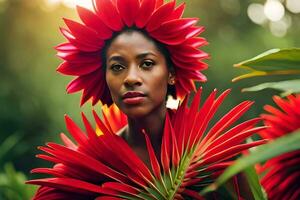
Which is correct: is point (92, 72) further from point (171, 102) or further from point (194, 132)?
point (194, 132)

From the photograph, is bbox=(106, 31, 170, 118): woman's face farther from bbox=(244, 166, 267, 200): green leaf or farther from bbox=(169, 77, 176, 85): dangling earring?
bbox=(244, 166, 267, 200): green leaf

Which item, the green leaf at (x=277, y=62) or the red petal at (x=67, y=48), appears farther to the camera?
the red petal at (x=67, y=48)

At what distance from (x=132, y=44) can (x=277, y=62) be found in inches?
24.2

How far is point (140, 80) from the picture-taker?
4.58ft

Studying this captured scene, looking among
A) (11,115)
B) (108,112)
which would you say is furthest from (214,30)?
(108,112)

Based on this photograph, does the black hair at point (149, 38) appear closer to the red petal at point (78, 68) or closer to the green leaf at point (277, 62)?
the red petal at point (78, 68)

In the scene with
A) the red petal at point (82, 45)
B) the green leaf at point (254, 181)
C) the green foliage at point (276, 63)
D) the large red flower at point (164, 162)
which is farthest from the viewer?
the red petal at point (82, 45)

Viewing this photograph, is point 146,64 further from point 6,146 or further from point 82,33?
point 6,146

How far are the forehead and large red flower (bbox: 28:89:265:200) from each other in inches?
7.0

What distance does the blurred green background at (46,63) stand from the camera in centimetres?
736

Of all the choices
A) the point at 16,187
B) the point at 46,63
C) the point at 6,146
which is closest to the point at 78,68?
the point at 16,187

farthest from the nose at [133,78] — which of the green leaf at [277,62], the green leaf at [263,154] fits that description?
the green leaf at [263,154]

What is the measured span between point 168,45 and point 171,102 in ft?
0.65

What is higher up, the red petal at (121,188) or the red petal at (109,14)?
the red petal at (109,14)
